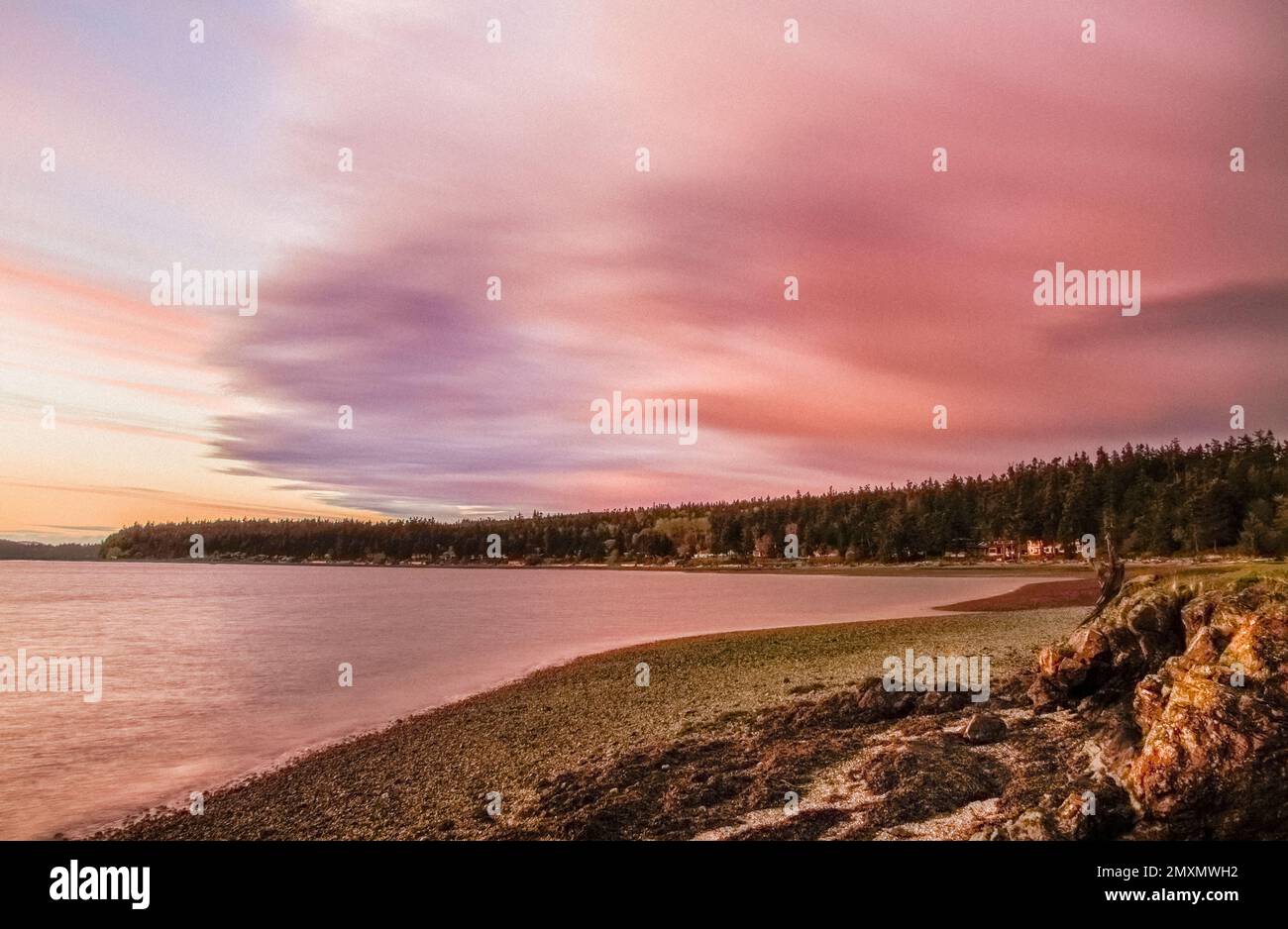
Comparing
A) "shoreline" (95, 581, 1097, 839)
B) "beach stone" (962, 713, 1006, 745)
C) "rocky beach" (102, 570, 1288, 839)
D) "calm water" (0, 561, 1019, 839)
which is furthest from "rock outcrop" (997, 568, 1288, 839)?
"calm water" (0, 561, 1019, 839)

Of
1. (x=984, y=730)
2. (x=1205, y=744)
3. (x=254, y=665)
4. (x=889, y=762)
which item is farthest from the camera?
(x=254, y=665)

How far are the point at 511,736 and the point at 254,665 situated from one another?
3367cm

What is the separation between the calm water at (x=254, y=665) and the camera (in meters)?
22.2

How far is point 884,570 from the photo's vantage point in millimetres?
156000

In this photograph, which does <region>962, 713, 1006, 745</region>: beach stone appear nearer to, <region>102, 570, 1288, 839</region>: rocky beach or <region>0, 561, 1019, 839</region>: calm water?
<region>102, 570, 1288, 839</region>: rocky beach

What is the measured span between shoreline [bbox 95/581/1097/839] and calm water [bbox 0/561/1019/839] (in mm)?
2567

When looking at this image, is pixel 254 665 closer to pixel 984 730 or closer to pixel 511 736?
pixel 511 736

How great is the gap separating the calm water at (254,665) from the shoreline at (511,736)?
2567mm

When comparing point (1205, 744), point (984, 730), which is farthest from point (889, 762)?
point (1205, 744)

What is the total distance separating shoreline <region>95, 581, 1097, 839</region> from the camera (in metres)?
15.2

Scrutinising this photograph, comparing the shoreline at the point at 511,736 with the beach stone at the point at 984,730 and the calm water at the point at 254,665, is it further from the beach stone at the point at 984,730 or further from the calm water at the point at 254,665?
the beach stone at the point at 984,730

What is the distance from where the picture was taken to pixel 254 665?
4619 cm
